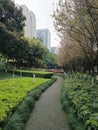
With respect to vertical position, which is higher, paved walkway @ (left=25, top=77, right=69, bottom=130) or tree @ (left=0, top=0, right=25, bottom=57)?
tree @ (left=0, top=0, right=25, bottom=57)

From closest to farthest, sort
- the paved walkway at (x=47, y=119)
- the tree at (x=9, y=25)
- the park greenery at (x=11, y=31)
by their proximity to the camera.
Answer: the paved walkway at (x=47, y=119), the tree at (x=9, y=25), the park greenery at (x=11, y=31)

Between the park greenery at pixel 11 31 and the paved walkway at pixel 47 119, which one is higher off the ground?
the park greenery at pixel 11 31

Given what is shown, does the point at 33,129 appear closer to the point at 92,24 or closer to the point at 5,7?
the point at 92,24

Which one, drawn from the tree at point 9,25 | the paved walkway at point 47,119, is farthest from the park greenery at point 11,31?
the paved walkway at point 47,119

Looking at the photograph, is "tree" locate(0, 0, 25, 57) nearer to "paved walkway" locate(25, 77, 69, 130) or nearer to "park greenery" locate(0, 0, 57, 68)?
"park greenery" locate(0, 0, 57, 68)

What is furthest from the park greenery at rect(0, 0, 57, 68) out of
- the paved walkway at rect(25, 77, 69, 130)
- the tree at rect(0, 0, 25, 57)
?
the paved walkway at rect(25, 77, 69, 130)

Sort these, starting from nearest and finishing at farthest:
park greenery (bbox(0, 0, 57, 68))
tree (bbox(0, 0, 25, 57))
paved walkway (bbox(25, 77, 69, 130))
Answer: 1. paved walkway (bbox(25, 77, 69, 130))
2. tree (bbox(0, 0, 25, 57))
3. park greenery (bbox(0, 0, 57, 68))

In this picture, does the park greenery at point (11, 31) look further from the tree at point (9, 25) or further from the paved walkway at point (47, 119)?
the paved walkway at point (47, 119)

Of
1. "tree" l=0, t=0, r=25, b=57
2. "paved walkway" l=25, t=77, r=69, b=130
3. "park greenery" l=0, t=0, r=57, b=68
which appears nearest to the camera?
"paved walkway" l=25, t=77, r=69, b=130

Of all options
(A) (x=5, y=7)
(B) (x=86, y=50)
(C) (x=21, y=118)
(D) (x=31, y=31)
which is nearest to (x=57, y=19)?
(B) (x=86, y=50)

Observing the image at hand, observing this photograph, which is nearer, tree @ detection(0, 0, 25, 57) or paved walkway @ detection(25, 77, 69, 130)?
paved walkway @ detection(25, 77, 69, 130)

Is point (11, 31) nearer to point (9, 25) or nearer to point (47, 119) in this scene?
point (9, 25)

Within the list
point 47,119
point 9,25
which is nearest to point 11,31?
point 9,25

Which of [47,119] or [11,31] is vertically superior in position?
[11,31]
